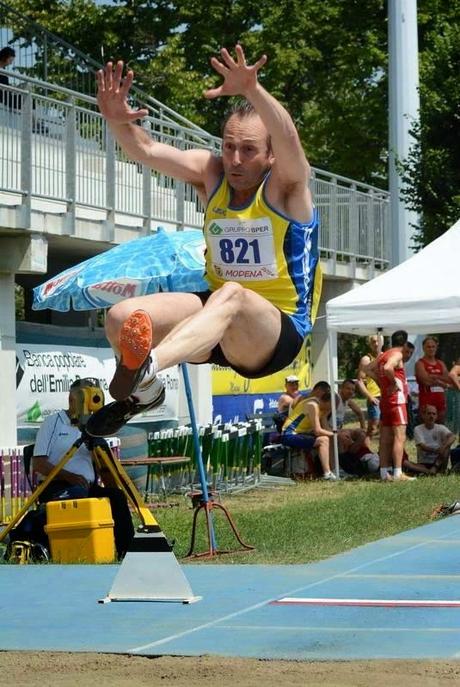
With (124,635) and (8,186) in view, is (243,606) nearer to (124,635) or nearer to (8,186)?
(124,635)

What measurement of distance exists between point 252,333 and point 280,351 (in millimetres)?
250

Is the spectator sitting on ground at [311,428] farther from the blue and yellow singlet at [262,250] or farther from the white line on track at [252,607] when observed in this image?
the blue and yellow singlet at [262,250]

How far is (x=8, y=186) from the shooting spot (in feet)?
50.4

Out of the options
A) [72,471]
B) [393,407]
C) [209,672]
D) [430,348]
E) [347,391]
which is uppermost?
[430,348]

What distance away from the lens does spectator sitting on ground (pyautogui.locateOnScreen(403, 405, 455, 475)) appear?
18.4 m

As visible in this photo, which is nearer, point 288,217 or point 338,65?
point 288,217

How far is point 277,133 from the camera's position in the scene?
671 centimetres

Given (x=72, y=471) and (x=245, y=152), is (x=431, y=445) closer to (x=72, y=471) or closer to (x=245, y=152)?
(x=72, y=471)

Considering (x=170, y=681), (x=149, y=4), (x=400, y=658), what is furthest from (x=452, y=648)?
→ (x=149, y=4)

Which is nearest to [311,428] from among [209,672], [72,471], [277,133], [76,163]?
→ [76,163]

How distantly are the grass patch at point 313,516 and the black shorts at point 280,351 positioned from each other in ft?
11.2

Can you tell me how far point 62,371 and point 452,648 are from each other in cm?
934

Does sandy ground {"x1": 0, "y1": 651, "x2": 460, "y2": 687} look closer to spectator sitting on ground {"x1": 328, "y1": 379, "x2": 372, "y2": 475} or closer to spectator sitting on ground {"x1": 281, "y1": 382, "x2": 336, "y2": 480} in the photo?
spectator sitting on ground {"x1": 281, "y1": 382, "x2": 336, "y2": 480}

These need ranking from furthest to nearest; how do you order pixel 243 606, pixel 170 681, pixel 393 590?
pixel 393 590
pixel 243 606
pixel 170 681
